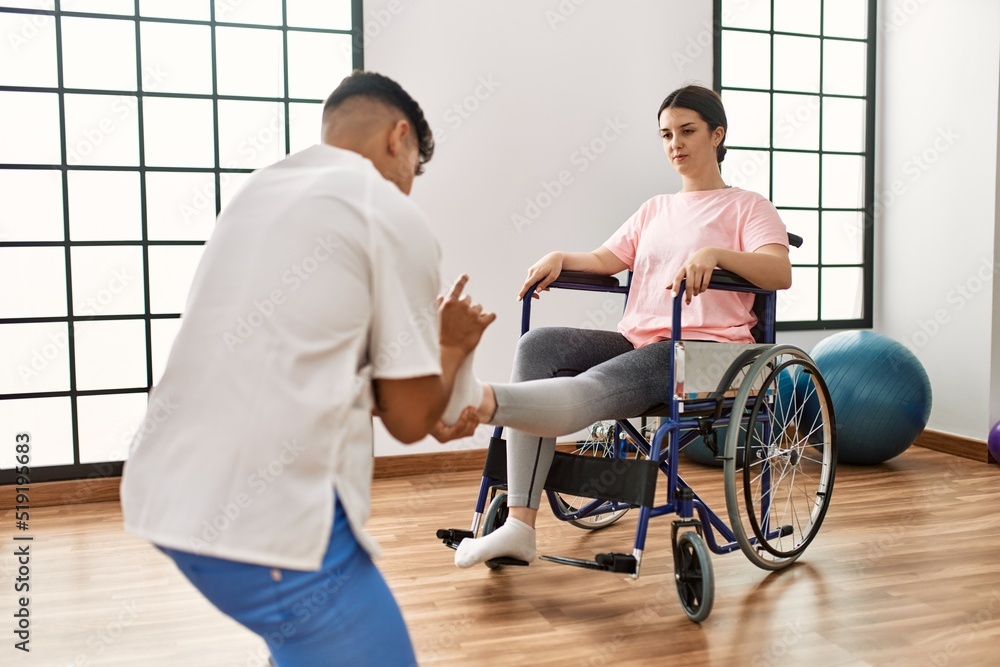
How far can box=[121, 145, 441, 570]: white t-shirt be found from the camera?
820 millimetres

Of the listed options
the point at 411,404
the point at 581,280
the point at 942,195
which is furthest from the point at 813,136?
the point at 411,404

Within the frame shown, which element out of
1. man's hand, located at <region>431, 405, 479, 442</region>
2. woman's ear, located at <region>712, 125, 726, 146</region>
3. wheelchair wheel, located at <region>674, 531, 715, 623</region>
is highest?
woman's ear, located at <region>712, 125, 726, 146</region>

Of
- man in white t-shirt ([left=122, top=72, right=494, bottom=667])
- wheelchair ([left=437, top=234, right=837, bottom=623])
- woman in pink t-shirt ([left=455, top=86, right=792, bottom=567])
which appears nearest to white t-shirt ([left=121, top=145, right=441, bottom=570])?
man in white t-shirt ([left=122, top=72, right=494, bottom=667])

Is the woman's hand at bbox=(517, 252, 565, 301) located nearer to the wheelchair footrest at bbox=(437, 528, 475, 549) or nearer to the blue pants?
the wheelchair footrest at bbox=(437, 528, 475, 549)

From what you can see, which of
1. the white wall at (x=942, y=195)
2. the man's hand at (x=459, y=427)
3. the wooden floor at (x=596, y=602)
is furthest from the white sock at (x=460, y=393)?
the white wall at (x=942, y=195)

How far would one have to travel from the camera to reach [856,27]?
4309mm

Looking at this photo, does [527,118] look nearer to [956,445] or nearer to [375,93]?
[956,445]

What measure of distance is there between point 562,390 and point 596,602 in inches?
21.1

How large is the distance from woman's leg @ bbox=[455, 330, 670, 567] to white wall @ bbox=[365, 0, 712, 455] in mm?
1403

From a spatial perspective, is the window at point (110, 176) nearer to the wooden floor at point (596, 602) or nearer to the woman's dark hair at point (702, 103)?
the wooden floor at point (596, 602)

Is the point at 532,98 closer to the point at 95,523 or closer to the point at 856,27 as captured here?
the point at 856,27

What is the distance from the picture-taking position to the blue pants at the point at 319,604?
0.85 metres

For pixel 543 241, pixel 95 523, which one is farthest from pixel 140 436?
pixel 543 241

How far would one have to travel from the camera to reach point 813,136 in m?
4.30
